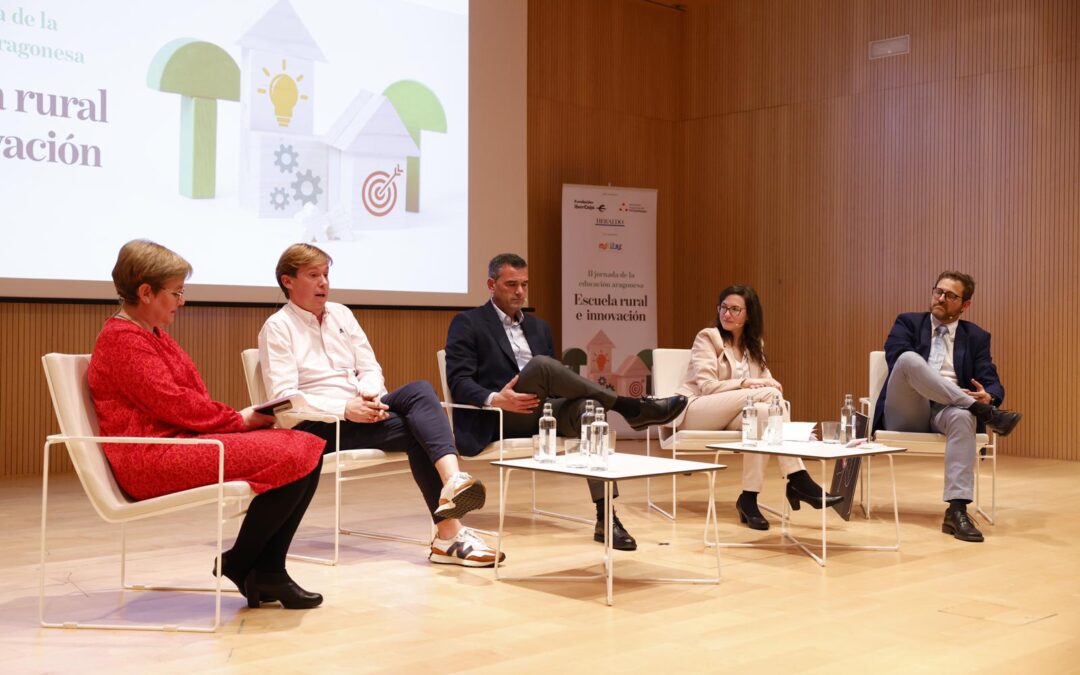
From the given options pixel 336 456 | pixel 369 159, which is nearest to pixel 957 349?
pixel 336 456

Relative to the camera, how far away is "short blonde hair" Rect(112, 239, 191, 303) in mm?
3164

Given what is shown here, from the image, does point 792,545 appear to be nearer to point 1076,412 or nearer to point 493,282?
point 493,282

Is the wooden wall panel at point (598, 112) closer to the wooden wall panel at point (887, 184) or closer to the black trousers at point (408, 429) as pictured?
the wooden wall panel at point (887, 184)

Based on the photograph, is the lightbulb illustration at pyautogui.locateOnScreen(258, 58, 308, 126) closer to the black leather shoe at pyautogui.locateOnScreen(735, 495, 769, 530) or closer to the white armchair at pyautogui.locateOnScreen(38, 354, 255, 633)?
the black leather shoe at pyautogui.locateOnScreen(735, 495, 769, 530)

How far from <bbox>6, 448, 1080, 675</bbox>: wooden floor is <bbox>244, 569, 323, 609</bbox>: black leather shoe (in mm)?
39

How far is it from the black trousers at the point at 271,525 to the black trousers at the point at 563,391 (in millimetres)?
1249

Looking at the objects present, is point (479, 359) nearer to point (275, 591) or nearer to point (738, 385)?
point (738, 385)

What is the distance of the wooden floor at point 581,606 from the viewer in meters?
2.82

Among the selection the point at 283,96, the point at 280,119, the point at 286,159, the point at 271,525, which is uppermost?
the point at 283,96

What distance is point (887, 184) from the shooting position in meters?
8.59

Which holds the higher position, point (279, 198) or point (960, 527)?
point (279, 198)

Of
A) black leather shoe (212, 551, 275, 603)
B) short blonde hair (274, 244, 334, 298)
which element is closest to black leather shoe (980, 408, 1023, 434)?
short blonde hair (274, 244, 334, 298)

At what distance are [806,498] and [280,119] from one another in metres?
3.98

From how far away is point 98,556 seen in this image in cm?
412
